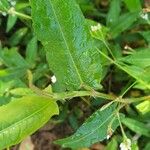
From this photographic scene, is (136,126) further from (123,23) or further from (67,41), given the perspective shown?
(67,41)

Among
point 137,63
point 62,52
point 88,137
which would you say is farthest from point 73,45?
point 137,63

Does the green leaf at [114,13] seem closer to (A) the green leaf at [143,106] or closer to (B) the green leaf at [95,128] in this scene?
(A) the green leaf at [143,106]

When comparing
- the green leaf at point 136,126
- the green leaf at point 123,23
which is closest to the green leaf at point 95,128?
the green leaf at point 136,126

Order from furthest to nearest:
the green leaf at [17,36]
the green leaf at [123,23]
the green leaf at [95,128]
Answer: the green leaf at [17,36]
the green leaf at [123,23]
the green leaf at [95,128]

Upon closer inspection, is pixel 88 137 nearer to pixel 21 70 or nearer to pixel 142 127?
pixel 142 127

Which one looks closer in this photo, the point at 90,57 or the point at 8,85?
the point at 90,57

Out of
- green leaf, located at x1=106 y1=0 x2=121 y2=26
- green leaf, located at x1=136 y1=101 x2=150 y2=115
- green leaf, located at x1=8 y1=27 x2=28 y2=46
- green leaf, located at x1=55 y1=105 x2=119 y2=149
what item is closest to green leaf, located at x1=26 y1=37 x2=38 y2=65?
green leaf, located at x1=8 y1=27 x2=28 y2=46

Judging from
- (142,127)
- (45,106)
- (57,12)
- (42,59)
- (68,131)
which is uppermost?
(57,12)

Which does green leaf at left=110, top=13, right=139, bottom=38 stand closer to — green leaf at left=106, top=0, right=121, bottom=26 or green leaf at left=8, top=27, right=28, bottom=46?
green leaf at left=106, top=0, right=121, bottom=26
